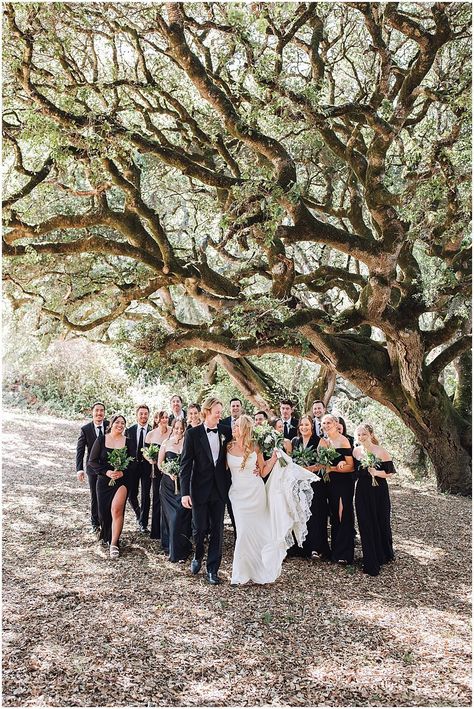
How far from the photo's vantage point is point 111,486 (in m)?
8.20

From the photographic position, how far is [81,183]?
13.4 m

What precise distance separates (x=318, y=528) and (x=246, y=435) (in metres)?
2.04

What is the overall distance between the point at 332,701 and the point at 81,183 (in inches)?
459

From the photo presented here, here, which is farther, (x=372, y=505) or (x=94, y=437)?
(x=94, y=437)

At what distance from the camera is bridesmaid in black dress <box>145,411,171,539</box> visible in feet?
29.7

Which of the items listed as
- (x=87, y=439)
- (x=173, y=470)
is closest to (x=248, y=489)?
→ (x=173, y=470)

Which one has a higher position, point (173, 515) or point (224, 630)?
point (173, 515)

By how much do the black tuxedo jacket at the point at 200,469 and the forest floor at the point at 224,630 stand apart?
1.02 m

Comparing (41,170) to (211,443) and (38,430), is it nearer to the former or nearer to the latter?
(211,443)

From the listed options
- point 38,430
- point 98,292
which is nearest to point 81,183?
point 98,292

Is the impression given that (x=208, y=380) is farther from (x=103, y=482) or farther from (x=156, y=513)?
(x=103, y=482)

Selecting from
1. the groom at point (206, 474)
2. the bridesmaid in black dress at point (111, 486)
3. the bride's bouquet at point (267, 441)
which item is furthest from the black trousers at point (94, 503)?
the bride's bouquet at point (267, 441)

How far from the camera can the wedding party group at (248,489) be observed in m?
7.19

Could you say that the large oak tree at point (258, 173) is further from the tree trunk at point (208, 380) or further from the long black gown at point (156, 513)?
the tree trunk at point (208, 380)
